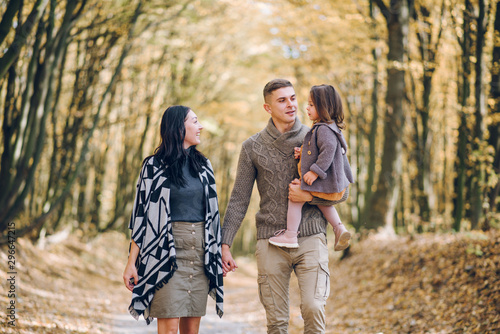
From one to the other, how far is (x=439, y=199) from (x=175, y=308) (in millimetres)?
12463

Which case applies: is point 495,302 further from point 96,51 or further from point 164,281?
point 96,51

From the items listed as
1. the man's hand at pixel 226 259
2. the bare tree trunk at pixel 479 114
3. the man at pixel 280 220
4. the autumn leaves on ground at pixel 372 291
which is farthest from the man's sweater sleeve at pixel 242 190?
the bare tree trunk at pixel 479 114

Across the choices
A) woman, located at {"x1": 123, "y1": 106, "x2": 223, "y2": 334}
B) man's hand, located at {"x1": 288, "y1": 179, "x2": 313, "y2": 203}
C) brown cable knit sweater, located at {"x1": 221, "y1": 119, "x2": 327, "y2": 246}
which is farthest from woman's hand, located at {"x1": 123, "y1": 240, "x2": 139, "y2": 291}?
man's hand, located at {"x1": 288, "y1": 179, "x2": 313, "y2": 203}

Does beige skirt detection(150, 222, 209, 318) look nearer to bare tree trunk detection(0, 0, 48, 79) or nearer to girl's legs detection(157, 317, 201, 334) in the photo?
girl's legs detection(157, 317, 201, 334)

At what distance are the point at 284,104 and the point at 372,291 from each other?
5.14 m

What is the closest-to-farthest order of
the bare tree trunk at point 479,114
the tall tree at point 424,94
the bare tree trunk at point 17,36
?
the bare tree trunk at point 17,36 < the bare tree trunk at point 479,114 < the tall tree at point 424,94

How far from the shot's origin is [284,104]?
3.51 meters

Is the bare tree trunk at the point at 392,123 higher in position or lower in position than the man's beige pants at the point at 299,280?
higher

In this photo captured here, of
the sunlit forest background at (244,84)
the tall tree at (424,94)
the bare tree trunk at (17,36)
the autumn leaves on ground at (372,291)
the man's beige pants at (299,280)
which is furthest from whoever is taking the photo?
the tall tree at (424,94)

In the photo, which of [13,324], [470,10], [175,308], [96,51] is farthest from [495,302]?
[96,51]

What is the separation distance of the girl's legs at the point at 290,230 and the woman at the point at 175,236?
0.48 meters

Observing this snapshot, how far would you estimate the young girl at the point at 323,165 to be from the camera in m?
3.28

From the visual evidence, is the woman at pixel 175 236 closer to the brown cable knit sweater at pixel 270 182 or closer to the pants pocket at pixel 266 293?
the brown cable knit sweater at pixel 270 182

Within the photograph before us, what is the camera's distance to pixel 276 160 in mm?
3559
